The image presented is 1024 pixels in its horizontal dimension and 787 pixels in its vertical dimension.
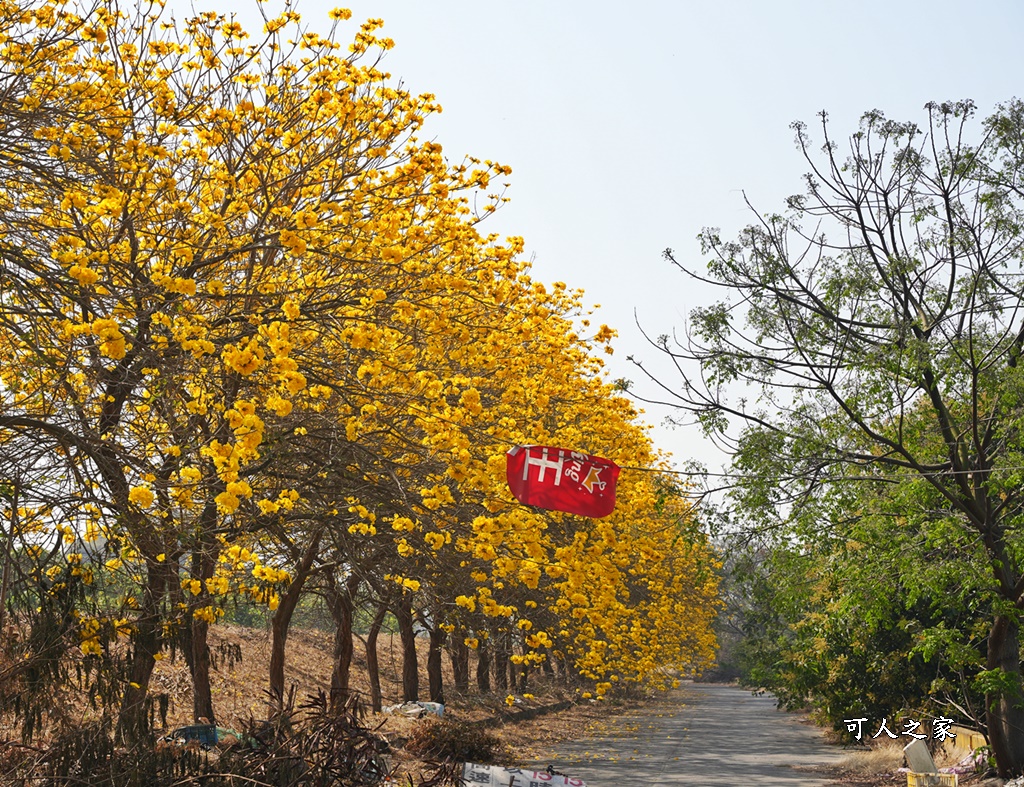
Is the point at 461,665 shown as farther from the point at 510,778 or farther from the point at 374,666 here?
the point at 510,778

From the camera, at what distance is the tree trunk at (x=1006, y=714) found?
1293 cm

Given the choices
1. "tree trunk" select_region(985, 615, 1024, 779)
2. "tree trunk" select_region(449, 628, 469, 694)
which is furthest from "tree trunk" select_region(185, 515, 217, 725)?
"tree trunk" select_region(449, 628, 469, 694)

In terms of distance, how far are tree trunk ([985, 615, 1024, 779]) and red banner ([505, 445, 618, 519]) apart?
629 cm

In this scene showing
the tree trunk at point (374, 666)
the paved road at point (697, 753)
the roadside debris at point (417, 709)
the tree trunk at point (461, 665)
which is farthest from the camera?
the tree trunk at point (461, 665)

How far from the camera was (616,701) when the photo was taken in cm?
3706

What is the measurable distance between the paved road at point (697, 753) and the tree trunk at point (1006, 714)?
133 inches

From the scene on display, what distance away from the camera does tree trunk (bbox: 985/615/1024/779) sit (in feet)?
42.4

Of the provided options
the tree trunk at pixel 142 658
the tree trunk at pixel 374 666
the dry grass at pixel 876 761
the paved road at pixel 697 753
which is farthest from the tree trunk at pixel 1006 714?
the tree trunk at pixel 142 658

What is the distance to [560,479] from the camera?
9203mm

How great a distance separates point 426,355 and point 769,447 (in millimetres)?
5019

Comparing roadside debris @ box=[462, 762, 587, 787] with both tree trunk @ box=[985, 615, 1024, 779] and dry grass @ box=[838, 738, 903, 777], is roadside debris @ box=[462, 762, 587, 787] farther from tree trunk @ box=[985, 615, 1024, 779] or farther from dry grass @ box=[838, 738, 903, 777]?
dry grass @ box=[838, 738, 903, 777]

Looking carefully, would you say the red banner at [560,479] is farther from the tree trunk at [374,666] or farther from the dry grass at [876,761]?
the dry grass at [876,761]

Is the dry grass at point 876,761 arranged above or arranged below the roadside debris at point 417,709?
below

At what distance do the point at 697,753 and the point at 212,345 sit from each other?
57.9 ft
